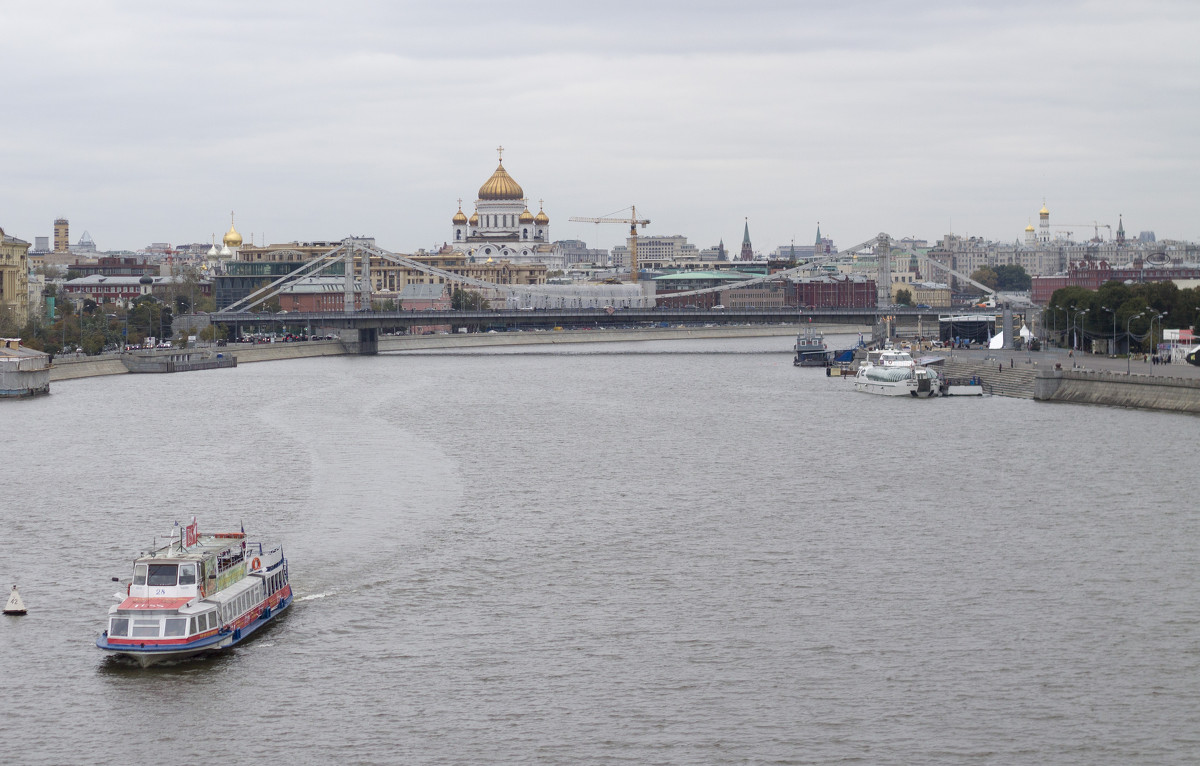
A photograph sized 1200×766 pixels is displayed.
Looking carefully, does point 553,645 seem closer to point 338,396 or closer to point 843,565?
point 843,565

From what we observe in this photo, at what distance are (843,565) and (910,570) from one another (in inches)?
37.7

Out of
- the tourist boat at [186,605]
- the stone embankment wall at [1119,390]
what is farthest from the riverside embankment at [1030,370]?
the tourist boat at [186,605]

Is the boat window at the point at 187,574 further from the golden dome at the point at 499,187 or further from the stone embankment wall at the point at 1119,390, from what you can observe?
the golden dome at the point at 499,187

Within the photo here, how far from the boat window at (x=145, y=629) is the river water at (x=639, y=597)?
44 cm

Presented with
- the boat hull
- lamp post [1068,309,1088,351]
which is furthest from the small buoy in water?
lamp post [1068,309,1088,351]

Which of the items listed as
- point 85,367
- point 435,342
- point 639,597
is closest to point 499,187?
point 435,342

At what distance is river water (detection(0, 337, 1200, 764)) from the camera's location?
17078mm

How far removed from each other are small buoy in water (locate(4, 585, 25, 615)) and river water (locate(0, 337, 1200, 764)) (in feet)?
0.70

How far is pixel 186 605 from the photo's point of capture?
65.2 feet

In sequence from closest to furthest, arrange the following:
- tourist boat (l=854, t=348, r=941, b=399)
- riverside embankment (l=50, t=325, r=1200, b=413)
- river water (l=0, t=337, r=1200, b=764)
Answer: river water (l=0, t=337, r=1200, b=764) → riverside embankment (l=50, t=325, r=1200, b=413) → tourist boat (l=854, t=348, r=941, b=399)

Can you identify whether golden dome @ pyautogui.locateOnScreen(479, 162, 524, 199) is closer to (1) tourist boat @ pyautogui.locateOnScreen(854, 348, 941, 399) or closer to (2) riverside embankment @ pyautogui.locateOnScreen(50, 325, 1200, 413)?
(2) riverside embankment @ pyautogui.locateOnScreen(50, 325, 1200, 413)

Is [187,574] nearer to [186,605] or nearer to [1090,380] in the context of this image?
[186,605]

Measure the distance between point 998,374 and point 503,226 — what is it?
127404 mm

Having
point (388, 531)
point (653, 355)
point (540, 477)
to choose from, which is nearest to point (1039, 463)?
point (540, 477)
